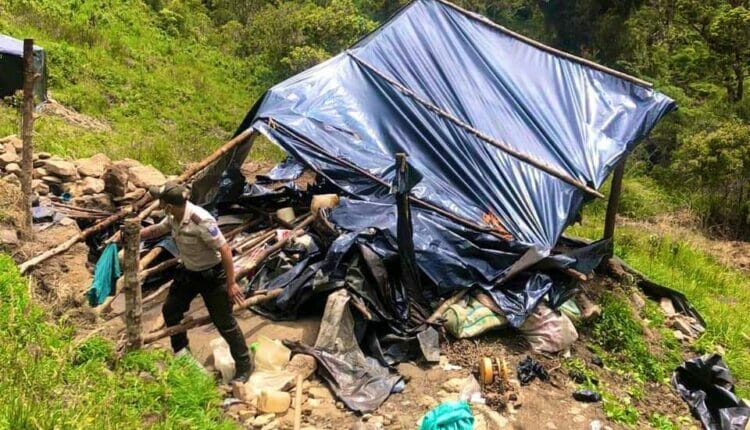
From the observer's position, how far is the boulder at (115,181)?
665cm

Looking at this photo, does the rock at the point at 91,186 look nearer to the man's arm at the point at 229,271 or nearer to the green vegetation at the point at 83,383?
the green vegetation at the point at 83,383

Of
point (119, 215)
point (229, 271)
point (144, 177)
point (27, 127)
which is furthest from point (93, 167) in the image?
point (229, 271)

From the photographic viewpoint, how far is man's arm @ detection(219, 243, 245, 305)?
157 inches

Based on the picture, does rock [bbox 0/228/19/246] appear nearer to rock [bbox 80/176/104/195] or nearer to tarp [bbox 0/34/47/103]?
rock [bbox 80/176/104/195]

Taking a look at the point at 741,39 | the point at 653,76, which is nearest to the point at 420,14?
the point at 741,39

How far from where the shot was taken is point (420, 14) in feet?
25.8

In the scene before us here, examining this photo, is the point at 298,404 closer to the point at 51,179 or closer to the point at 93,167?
the point at 51,179

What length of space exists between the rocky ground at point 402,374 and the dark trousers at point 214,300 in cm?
29

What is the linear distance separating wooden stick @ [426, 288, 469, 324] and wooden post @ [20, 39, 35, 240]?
3600 mm

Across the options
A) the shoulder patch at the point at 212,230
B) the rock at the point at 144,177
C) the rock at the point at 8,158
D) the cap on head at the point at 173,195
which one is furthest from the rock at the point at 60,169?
the shoulder patch at the point at 212,230

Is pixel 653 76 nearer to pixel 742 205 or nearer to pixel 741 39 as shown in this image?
pixel 741 39

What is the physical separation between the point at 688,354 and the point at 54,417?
5.57 metres

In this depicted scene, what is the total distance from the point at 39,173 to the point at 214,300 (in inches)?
167

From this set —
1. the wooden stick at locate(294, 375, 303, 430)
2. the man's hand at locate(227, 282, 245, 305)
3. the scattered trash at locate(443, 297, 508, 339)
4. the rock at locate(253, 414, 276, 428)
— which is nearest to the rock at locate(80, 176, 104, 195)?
the man's hand at locate(227, 282, 245, 305)
